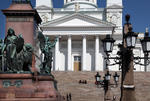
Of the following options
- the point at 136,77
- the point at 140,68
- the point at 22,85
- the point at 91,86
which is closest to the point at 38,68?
the point at 22,85

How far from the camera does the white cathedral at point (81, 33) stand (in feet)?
157

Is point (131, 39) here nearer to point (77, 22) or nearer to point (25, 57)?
point (25, 57)

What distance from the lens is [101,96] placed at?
81.3 ft

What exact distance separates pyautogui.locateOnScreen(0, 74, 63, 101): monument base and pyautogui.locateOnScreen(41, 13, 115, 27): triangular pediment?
125ft

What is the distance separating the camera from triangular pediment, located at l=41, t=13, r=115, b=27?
→ 47.8m

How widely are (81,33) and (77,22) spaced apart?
211cm

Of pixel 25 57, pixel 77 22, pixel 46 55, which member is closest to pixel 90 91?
pixel 46 55

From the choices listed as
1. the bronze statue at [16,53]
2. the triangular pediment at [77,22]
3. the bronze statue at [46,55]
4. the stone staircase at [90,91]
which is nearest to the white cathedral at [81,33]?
the triangular pediment at [77,22]

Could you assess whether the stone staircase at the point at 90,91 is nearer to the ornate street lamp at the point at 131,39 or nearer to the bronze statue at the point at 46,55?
the bronze statue at the point at 46,55

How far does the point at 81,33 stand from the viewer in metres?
48.1

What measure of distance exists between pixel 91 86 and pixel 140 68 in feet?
81.1

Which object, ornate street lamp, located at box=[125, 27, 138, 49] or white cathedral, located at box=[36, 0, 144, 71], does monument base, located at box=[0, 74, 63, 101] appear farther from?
white cathedral, located at box=[36, 0, 144, 71]

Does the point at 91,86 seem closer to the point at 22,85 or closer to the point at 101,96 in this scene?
the point at 101,96

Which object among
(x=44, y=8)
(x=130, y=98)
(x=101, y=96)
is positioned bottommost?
(x=101, y=96)
